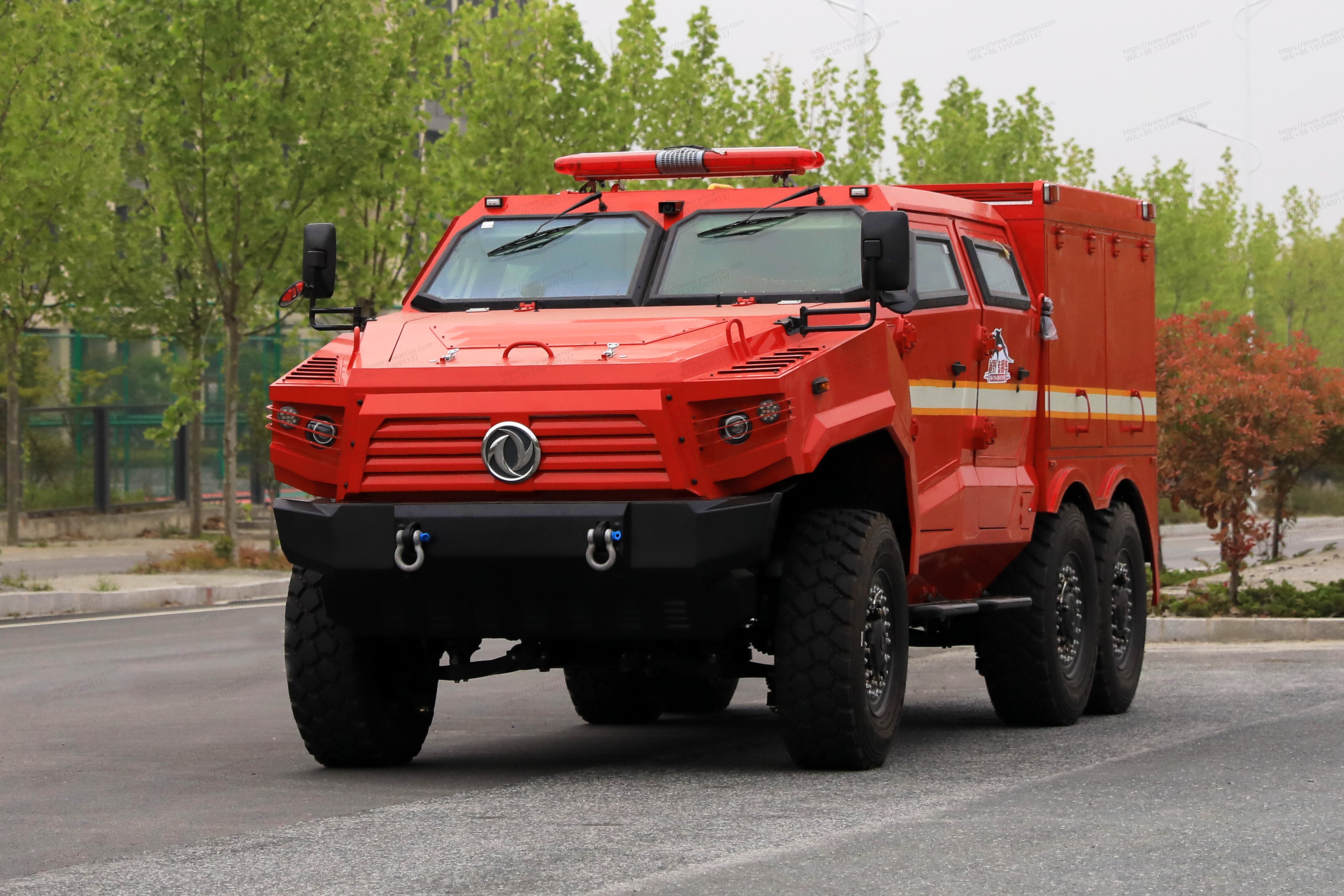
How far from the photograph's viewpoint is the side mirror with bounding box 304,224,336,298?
9555mm

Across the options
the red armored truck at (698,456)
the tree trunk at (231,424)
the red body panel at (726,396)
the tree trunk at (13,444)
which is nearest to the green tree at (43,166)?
the tree trunk at (13,444)

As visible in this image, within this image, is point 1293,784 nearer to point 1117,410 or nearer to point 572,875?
point 572,875

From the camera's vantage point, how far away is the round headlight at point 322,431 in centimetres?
876

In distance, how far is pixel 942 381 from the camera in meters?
10.1

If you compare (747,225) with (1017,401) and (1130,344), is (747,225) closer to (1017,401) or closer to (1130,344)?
(1017,401)

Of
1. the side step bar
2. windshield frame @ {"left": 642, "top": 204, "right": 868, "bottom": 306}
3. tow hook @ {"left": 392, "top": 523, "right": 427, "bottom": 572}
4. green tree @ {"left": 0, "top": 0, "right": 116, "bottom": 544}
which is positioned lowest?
the side step bar

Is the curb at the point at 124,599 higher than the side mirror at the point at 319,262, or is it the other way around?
the side mirror at the point at 319,262

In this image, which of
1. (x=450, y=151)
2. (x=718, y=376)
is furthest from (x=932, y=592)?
(x=450, y=151)

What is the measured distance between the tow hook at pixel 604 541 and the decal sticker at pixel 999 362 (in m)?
3.03

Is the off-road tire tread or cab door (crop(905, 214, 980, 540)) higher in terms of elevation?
cab door (crop(905, 214, 980, 540))

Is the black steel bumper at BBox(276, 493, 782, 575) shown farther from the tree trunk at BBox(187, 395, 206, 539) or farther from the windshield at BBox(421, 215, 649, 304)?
the tree trunk at BBox(187, 395, 206, 539)

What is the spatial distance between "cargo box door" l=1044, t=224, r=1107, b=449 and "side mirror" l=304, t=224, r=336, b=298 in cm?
411

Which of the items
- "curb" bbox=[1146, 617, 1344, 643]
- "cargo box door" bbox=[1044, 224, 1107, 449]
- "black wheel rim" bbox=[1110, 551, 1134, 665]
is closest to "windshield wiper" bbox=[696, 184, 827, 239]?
"cargo box door" bbox=[1044, 224, 1107, 449]

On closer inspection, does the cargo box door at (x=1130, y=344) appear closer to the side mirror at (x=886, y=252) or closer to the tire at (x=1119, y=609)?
the tire at (x=1119, y=609)
